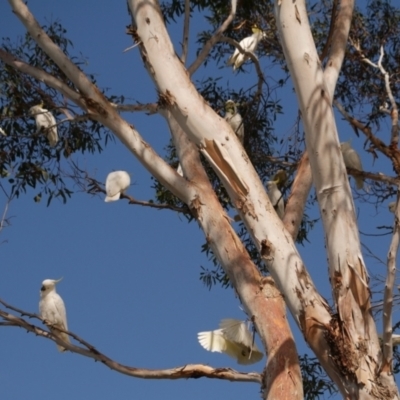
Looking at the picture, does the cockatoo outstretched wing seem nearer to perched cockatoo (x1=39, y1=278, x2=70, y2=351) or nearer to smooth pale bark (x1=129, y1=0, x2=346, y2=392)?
smooth pale bark (x1=129, y1=0, x2=346, y2=392)

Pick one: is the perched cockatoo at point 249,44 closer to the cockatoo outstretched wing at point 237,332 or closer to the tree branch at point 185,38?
the tree branch at point 185,38

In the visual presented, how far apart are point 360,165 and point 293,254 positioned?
1.76 meters

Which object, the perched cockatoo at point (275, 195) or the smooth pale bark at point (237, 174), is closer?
the smooth pale bark at point (237, 174)

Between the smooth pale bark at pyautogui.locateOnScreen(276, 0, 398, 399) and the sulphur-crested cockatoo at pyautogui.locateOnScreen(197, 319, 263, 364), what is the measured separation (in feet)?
2.61

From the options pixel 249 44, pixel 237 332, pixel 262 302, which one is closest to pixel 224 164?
pixel 262 302

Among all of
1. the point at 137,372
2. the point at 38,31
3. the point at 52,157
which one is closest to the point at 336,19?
the point at 38,31

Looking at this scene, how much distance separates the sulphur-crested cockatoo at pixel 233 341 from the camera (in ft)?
11.5

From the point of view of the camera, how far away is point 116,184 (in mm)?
4430

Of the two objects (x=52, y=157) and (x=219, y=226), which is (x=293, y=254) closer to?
(x=219, y=226)

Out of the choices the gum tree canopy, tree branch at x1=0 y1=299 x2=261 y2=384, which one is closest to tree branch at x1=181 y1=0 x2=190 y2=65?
the gum tree canopy

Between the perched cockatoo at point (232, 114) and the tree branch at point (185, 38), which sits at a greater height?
the perched cockatoo at point (232, 114)

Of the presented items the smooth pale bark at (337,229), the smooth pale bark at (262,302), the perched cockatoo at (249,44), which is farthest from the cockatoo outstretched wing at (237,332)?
the perched cockatoo at (249,44)

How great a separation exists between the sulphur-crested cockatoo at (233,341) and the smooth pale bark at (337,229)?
0.80 metres

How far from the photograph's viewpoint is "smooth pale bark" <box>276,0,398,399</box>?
8.66ft
